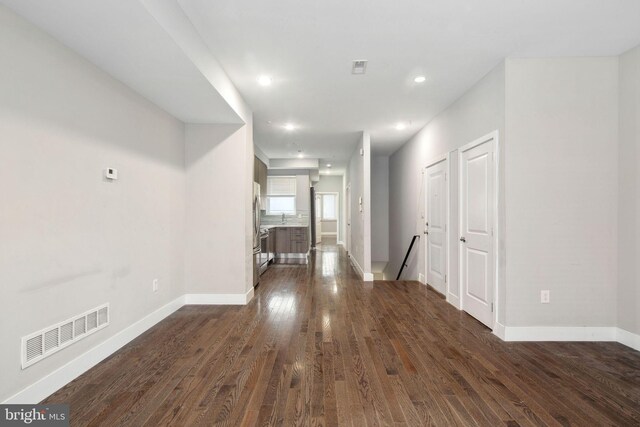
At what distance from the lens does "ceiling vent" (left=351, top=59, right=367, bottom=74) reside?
2901 millimetres

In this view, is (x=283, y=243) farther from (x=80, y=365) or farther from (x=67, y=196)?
→ (x=67, y=196)

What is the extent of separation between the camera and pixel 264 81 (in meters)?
3.34

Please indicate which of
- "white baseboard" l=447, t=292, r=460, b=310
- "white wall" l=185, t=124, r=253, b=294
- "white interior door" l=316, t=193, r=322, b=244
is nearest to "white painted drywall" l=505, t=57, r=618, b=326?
"white baseboard" l=447, t=292, r=460, b=310

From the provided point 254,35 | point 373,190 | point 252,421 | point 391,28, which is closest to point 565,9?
point 391,28

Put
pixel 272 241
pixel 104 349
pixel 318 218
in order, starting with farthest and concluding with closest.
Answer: pixel 318 218
pixel 272 241
pixel 104 349

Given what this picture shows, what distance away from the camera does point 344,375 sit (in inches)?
86.6

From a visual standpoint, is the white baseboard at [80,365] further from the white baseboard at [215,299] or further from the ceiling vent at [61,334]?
the white baseboard at [215,299]

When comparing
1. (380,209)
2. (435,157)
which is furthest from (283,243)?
(435,157)

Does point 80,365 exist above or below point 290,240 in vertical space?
below

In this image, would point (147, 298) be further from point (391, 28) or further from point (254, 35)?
point (391, 28)

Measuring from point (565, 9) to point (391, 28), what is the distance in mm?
1233

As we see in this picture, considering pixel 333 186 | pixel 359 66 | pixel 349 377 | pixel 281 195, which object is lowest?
pixel 349 377

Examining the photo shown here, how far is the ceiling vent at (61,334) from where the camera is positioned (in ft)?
6.07

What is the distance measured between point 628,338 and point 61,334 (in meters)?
4.62
